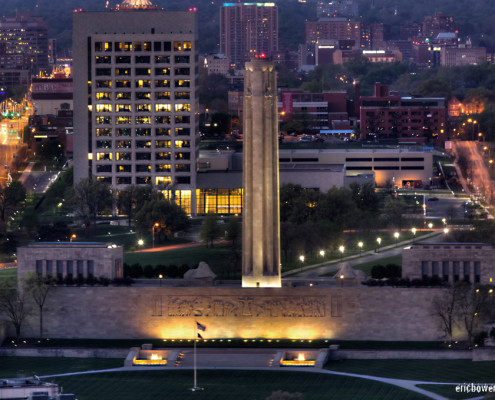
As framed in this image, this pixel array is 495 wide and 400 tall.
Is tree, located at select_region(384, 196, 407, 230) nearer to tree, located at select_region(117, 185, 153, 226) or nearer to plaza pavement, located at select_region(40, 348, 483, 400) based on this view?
tree, located at select_region(117, 185, 153, 226)

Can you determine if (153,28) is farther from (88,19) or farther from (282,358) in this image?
(282,358)

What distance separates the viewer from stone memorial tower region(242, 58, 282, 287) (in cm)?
12744

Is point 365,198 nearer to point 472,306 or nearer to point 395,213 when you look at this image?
point 395,213

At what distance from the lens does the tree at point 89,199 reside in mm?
179375

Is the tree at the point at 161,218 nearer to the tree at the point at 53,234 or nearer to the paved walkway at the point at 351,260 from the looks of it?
the tree at the point at 53,234

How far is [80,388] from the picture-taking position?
4355 inches

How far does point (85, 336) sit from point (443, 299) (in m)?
26.8

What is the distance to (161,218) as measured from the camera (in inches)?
6580

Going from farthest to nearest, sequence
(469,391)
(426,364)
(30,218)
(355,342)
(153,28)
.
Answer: (153,28)
(30,218)
(355,342)
(426,364)
(469,391)

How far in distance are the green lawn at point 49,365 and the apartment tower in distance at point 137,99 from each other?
72.9m

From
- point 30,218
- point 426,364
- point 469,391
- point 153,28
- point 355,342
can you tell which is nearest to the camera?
point 469,391

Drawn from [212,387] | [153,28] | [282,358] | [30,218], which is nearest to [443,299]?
[282,358]

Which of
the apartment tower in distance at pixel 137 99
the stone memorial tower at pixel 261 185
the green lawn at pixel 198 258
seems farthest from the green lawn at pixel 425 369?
the apartment tower in distance at pixel 137 99

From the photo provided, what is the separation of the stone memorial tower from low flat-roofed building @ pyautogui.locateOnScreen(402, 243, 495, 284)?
10.3 m
